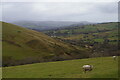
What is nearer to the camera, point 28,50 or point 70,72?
point 70,72

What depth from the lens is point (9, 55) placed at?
98.4 m

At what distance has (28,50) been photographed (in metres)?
112

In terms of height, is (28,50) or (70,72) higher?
(70,72)

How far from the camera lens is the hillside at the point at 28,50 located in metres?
94.5

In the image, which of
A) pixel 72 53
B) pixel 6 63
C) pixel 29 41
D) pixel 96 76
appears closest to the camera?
pixel 96 76

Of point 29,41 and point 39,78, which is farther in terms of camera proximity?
point 29,41

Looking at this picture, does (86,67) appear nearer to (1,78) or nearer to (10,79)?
(10,79)

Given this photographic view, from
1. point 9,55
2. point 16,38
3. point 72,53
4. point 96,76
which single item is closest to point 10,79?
point 96,76

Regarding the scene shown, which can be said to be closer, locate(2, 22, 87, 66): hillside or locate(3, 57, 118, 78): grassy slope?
locate(3, 57, 118, 78): grassy slope

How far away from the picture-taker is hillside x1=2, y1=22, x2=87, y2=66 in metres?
94.5

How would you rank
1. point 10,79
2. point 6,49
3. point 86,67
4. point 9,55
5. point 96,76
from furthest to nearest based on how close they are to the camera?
point 6,49, point 9,55, point 10,79, point 86,67, point 96,76

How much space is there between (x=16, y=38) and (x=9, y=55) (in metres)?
30.3

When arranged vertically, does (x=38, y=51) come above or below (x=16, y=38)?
below

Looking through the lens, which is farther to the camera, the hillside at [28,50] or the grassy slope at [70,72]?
the hillside at [28,50]
